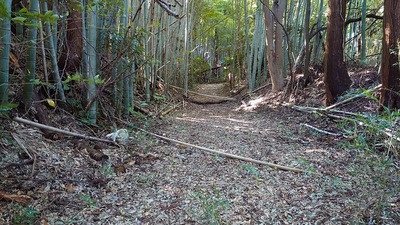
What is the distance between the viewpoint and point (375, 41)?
8539mm

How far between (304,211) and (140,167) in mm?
1358

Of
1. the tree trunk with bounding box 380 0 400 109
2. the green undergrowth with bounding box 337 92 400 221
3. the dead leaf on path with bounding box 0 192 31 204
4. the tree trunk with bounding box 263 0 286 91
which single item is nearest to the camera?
the dead leaf on path with bounding box 0 192 31 204

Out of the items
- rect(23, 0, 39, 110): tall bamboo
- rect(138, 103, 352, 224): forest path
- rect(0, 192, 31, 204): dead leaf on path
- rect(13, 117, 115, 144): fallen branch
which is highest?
rect(23, 0, 39, 110): tall bamboo

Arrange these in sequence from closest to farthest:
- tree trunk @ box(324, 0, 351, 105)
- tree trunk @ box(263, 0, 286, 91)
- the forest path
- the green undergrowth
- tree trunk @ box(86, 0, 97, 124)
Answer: the green undergrowth → the forest path → tree trunk @ box(86, 0, 97, 124) → tree trunk @ box(324, 0, 351, 105) → tree trunk @ box(263, 0, 286, 91)

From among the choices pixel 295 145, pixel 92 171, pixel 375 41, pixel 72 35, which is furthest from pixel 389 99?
pixel 375 41

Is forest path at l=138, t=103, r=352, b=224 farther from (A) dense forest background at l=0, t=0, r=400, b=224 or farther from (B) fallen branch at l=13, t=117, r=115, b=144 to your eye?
(B) fallen branch at l=13, t=117, r=115, b=144

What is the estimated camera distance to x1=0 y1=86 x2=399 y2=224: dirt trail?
5.78 ft

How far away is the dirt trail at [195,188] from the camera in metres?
1.76

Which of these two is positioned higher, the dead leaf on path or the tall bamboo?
the tall bamboo

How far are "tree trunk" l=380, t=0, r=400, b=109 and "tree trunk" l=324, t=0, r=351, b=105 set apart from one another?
987 millimetres

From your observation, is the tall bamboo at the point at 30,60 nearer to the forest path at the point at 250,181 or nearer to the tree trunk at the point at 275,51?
the forest path at the point at 250,181

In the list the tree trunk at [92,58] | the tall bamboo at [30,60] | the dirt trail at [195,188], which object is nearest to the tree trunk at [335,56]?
the dirt trail at [195,188]

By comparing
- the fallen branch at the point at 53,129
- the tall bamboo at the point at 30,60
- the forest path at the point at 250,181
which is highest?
the tall bamboo at the point at 30,60

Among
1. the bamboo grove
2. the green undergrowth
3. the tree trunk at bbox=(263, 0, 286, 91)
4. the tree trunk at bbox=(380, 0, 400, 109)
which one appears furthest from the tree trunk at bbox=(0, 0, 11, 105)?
the tree trunk at bbox=(263, 0, 286, 91)
